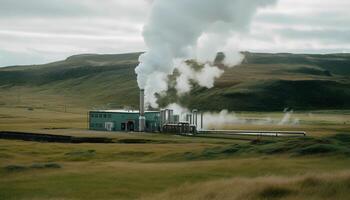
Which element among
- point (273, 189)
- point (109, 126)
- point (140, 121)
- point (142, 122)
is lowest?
point (273, 189)

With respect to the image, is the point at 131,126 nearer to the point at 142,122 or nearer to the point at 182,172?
the point at 142,122

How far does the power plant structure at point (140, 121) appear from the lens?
10562cm

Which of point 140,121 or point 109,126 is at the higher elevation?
point 140,121

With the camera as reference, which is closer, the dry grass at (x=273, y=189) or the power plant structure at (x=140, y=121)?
the dry grass at (x=273, y=189)

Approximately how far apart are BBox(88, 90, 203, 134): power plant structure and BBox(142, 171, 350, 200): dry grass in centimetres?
6669

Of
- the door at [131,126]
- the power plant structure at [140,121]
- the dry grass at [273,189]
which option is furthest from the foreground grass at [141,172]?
the door at [131,126]

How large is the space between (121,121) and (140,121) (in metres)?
5.38

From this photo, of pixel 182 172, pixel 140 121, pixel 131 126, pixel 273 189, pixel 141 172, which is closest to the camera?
pixel 273 189

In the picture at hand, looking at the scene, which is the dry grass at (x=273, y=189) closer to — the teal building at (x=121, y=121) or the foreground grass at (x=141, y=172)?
the foreground grass at (x=141, y=172)

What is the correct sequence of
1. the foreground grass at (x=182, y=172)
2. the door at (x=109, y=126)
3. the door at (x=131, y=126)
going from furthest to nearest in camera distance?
the door at (x=109, y=126) < the door at (x=131, y=126) < the foreground grass at (x=182, y=172)

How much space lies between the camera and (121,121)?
366ft

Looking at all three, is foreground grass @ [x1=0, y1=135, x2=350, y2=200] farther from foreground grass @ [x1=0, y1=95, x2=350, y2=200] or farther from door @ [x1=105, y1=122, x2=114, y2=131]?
door @ [x1=105, y1=122, x2=114, y2=131]

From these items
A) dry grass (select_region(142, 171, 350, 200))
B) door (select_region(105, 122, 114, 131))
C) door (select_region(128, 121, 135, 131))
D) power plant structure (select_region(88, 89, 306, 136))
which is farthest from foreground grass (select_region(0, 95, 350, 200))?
door (select_region(105, 122, 114, 131))

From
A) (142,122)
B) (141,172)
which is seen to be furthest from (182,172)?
(142,122)
